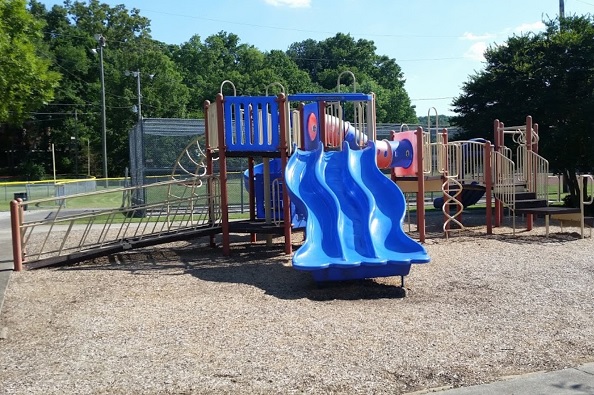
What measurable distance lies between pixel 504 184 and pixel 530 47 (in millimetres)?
9339

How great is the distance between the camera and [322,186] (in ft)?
34.6

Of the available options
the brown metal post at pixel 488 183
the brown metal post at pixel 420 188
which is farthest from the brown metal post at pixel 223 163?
the brown metal post at pixel 488 183

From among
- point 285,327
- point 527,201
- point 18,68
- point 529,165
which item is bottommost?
point 285,327

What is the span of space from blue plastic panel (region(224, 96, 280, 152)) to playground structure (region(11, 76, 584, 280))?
0.02 meters

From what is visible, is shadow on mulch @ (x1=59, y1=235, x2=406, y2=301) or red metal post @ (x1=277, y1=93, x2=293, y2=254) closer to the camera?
shadow on mulch @ (x1=59, y1=235, x2=406, y2=301)

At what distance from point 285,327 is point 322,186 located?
13.8 ft

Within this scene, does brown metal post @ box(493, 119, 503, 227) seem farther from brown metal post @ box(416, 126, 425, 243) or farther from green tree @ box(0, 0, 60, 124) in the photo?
green tree @ box(0, 0, 60, 124)

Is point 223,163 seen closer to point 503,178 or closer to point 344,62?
point 503,178

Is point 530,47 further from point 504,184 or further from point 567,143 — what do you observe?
point 504,184

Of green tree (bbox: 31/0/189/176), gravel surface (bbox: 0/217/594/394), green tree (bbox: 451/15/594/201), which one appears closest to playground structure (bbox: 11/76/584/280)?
gravel surface (bbox: 0/217/594/394)

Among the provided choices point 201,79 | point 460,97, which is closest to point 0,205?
point 460,97

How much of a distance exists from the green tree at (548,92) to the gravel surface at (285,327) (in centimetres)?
917

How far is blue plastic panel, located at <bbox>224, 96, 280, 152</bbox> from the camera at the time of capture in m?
11.9

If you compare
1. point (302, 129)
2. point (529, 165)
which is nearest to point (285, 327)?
point (302, 129)
